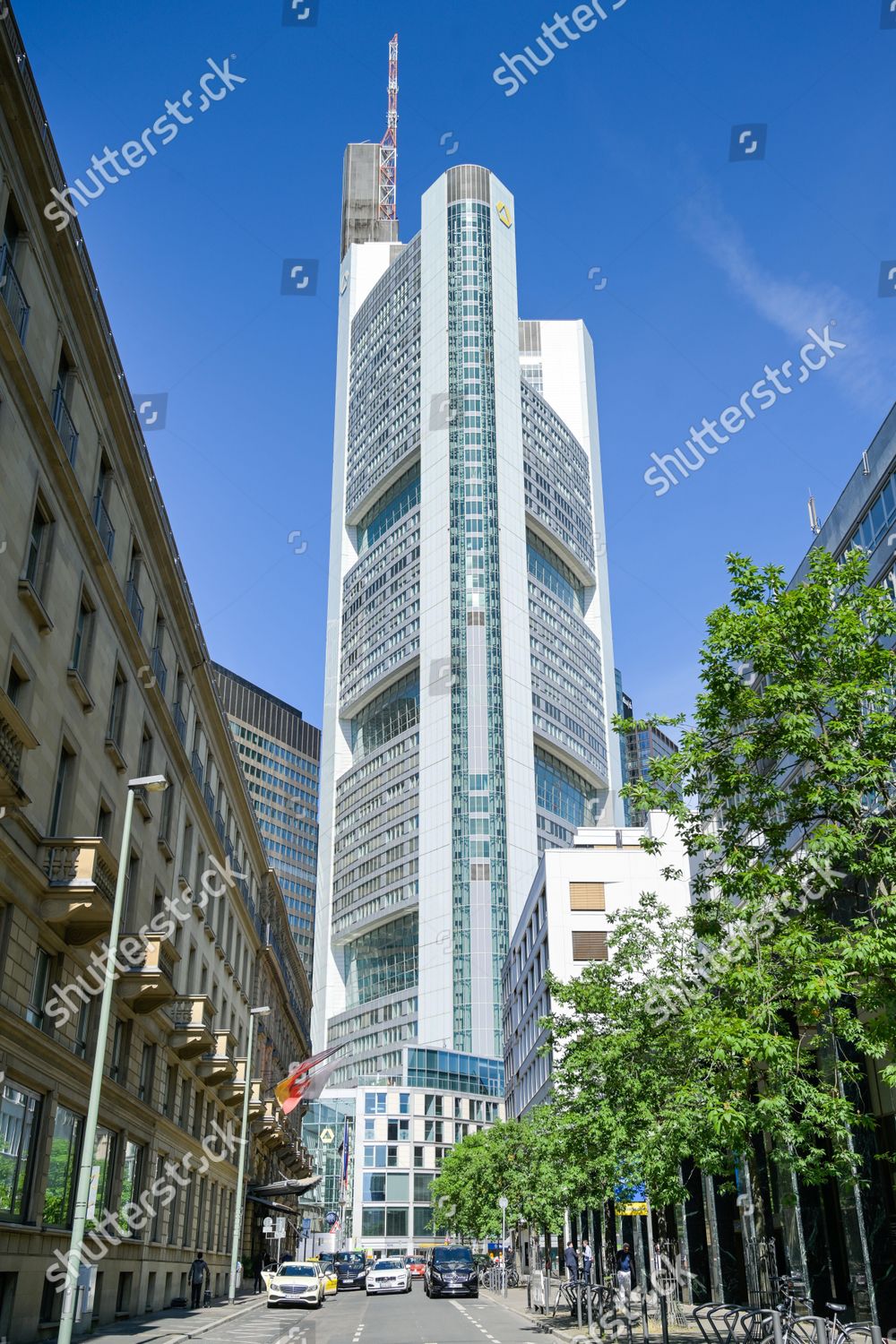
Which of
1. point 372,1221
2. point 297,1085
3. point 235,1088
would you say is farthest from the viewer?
point 372,1221

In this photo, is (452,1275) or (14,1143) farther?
(452,1275)

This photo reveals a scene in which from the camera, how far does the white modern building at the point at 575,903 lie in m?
68.1

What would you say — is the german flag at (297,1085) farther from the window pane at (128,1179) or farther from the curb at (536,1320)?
the window pane at (128,1179)

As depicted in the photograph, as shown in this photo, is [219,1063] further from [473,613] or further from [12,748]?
[473,613]

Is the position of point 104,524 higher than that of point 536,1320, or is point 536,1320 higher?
point 104,524

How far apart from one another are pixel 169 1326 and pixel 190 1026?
941 cm

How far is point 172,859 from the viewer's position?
1425 inches

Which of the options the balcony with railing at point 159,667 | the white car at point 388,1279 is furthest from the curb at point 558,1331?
the balcony with railing at point 159,667

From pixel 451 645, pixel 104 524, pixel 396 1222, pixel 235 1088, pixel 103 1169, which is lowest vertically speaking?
pixel 396 1222

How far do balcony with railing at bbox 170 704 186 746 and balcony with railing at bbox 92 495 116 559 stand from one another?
28.0 feet

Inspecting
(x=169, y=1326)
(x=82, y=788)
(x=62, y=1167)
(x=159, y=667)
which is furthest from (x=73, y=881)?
(x=159, y=667)

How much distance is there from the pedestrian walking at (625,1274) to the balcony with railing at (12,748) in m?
16.1

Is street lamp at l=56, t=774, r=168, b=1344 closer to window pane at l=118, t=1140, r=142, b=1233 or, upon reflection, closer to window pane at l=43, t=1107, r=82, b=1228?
window pane at l=43, t=1107, r=82, b=1228

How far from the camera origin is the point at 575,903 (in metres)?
69.2
